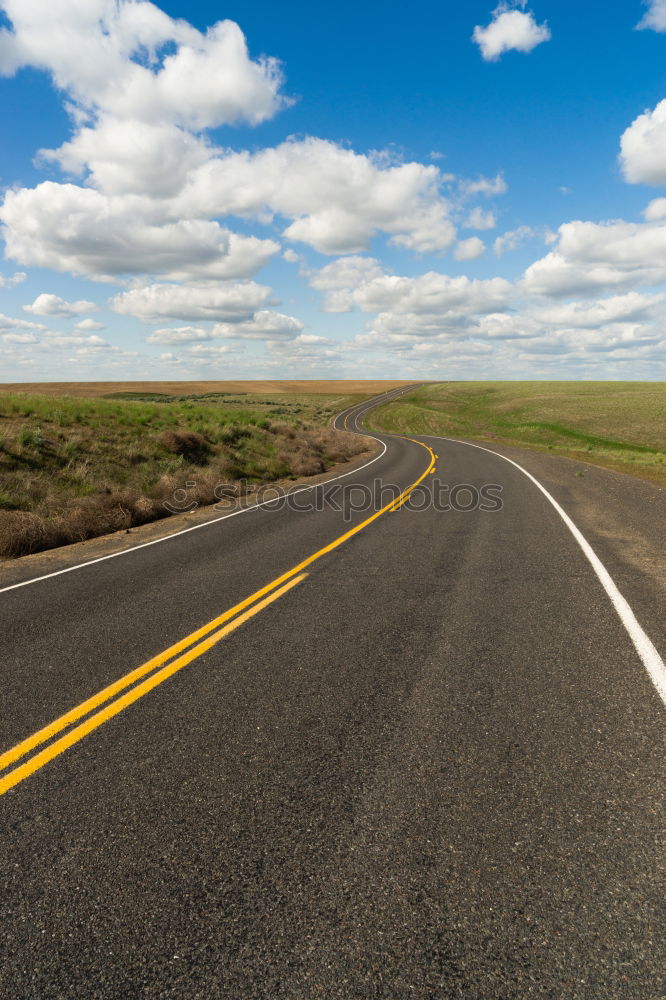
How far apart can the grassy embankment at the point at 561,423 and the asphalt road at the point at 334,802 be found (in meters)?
19.4

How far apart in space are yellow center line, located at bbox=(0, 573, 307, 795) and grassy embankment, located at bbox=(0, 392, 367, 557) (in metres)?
6.35

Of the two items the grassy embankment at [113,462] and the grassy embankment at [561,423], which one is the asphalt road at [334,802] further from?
the grassy embankment at [561,423]

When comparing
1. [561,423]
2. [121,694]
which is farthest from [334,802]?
[561,423]

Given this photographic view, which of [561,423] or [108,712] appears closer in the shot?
[108,712]

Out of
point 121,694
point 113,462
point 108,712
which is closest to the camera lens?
point 108,712

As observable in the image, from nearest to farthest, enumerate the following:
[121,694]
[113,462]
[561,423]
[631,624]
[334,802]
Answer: [334,802] < [121,694] < [631,624] < [113,462] < [561,423]

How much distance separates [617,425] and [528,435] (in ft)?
28.7

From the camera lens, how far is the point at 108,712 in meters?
4.09

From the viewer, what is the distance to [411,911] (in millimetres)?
2400

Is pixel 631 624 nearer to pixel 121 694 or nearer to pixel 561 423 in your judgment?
pixel 121 694

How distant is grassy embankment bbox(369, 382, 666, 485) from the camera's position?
30.7 m

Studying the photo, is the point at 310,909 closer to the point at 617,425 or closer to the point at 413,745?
the point at 413,745

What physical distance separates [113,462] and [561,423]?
4789 cm

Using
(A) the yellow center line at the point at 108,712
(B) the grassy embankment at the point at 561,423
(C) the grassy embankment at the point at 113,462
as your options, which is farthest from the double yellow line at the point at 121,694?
(B) the grassy embankment at the point at 561,423
